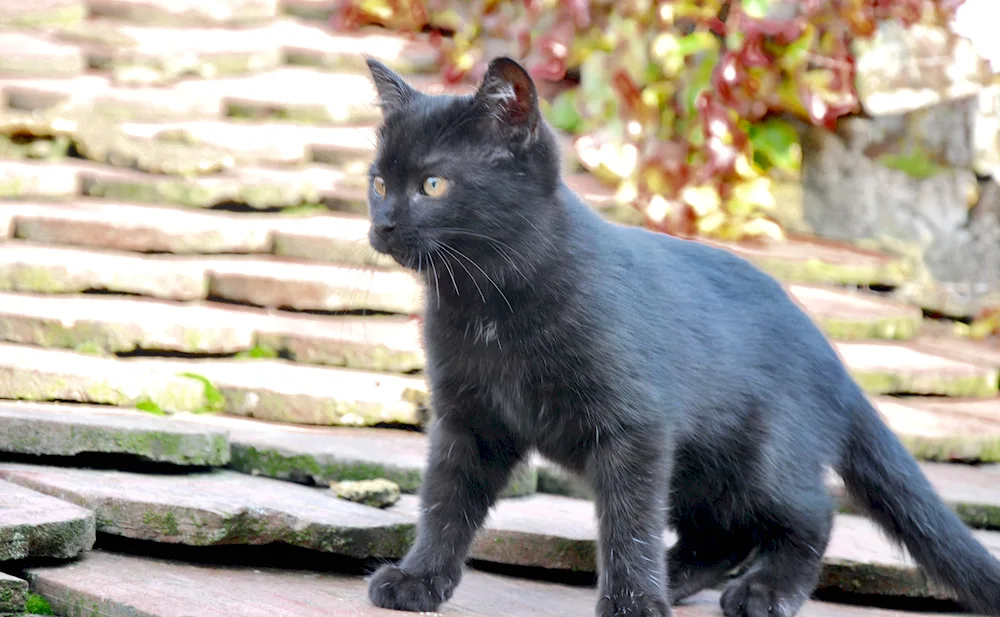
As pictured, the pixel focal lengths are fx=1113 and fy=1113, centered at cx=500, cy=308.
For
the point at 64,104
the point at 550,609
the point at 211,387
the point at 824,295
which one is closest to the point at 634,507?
the point at 550,609

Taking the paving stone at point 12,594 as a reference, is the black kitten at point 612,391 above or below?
above

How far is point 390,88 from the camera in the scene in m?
2.61

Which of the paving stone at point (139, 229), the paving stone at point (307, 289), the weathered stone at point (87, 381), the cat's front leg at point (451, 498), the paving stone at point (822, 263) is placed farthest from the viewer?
the paving stone at point (822, 263)

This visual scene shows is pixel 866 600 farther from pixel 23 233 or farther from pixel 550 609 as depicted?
pixel 23 233

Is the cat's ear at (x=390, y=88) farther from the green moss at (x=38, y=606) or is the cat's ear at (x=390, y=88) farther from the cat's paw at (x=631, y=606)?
the green moss at (x=38, y=606)

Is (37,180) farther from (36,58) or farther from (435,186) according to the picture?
(435,186)

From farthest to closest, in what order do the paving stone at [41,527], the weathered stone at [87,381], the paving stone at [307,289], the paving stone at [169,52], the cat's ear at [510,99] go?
the paving stone at [169,52] < the paving stone at [307,289] < the weathered stone at [87,381] < the cat's ear at [510,99] < the paving stone at [41,527]

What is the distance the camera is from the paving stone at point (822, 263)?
4590mm

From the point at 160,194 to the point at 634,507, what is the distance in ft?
9.17

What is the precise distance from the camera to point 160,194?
14.6 ft

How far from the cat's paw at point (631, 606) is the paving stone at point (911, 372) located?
1.91m

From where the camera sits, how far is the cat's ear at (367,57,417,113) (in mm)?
2580

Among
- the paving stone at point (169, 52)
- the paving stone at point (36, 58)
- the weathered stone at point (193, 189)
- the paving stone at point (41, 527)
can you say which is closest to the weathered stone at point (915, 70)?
the weathered stone at point (193, 189)

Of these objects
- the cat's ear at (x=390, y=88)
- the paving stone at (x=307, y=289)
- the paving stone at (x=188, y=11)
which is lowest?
the paving stone at (x=307, y=289)
